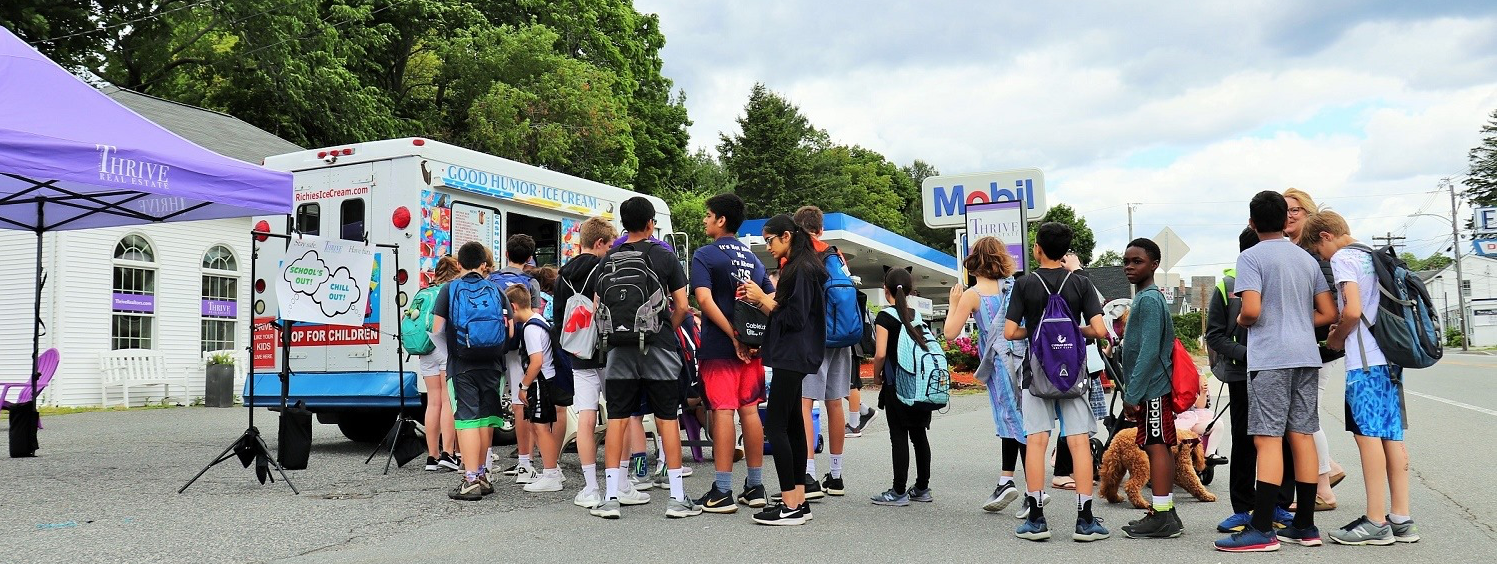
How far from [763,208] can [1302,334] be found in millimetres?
51976

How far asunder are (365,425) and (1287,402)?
8484mm

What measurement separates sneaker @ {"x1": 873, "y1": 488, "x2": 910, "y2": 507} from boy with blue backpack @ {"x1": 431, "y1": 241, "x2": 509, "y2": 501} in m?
2.59

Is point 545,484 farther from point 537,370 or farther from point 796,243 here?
point 796,243

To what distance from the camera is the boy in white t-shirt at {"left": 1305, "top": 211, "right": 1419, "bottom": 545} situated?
211 inches

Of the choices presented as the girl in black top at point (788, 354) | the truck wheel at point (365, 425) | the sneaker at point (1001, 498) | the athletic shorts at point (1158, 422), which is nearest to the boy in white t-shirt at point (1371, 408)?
the athletic shorts at point (1158, 422)

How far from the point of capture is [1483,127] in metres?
82.8

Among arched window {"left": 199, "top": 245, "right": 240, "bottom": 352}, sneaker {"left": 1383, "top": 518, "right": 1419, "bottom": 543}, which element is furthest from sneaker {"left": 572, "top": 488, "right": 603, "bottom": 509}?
arched window {"left": 199, "top": 245, "right": 240, "bottom": 352}

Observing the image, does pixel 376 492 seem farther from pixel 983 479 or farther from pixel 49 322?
pixel 49 322

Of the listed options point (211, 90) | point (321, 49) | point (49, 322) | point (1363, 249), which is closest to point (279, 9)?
point (321, 49)

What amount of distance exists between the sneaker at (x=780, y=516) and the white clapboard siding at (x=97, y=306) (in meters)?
15.9

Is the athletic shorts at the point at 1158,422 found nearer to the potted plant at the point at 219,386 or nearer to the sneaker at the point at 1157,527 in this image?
the sneaker at the point at 1157,527

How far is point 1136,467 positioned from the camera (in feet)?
21.6

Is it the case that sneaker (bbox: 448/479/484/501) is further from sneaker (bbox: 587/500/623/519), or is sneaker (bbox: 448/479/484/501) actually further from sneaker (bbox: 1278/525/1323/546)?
sneaker (bbox: 1278/525/1323/546)

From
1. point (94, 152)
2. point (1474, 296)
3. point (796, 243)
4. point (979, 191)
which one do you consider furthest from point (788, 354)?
point (1474, 296)
